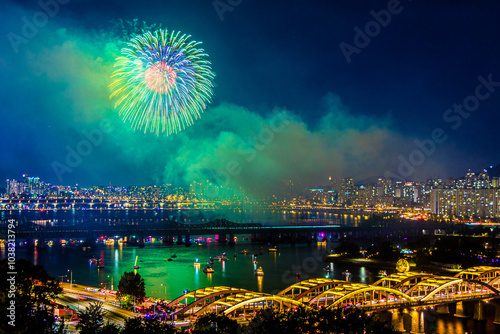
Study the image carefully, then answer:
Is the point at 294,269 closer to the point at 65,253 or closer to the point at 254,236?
the point at 65,253

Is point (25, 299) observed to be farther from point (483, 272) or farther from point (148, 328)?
point (483, 272)

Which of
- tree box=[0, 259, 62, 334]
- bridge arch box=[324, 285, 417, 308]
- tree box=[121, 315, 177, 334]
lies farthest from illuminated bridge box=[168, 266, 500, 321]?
tree box=[0, 259, 62, 334]

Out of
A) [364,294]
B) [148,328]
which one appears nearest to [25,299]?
[148,328]

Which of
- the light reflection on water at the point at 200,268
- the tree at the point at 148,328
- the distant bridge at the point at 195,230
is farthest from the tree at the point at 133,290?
the distant bridge at the point at 195,230

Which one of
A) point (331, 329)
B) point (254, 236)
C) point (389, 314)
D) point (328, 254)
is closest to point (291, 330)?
point (331, 329)

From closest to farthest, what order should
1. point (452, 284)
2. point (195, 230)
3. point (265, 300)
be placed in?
point (265, 300) → point (452, 284) → point (195, 230)

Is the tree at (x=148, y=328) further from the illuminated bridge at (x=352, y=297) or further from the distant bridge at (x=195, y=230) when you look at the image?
the distant bridge at (x=195, y=230)
